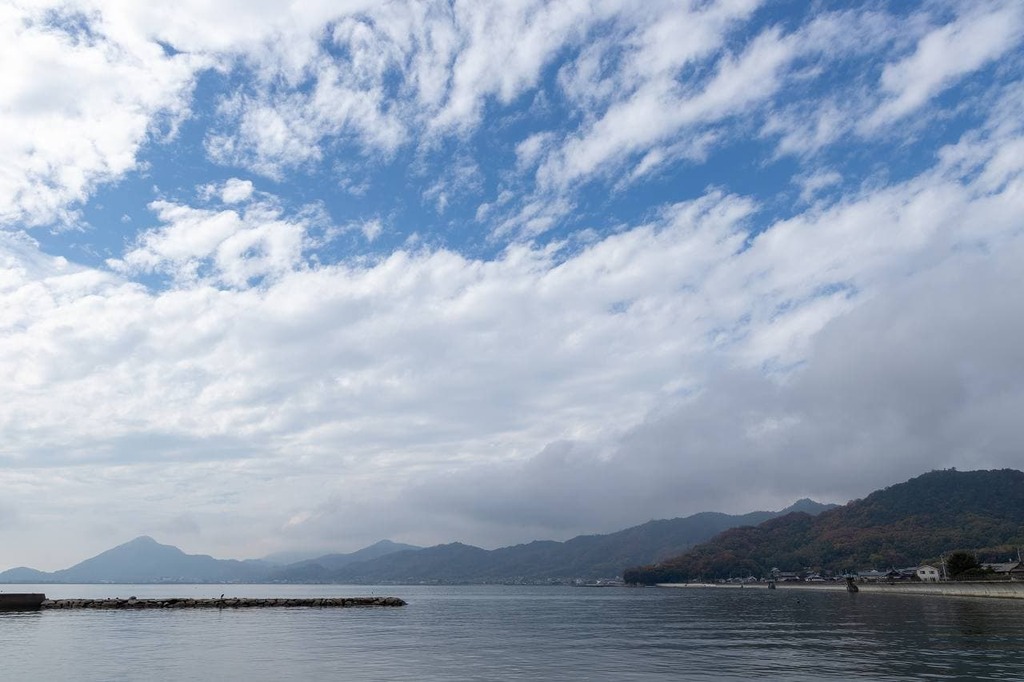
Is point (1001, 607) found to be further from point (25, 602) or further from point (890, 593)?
point (25, 602)

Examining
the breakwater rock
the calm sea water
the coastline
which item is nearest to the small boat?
the breakwater rock

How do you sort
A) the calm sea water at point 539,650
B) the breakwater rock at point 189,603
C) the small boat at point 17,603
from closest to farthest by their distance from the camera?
1. the calm sea water at point 539,650
2. the small boat at point 17,603
3. the breakwater rock at point 189,603

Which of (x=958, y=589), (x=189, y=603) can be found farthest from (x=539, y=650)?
(x=189, y=603)

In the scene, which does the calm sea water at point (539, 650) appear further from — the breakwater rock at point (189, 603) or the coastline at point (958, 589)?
the breakwater rock at point (189, 603)

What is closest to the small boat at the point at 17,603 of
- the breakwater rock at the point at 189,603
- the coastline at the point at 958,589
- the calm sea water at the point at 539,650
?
the breakwater rock at the point at 189,603

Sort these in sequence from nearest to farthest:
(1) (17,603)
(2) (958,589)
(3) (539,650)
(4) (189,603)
Result: (3) (539,650) → (1) (17,603) → (2) (958,589) → (4) (189,603)

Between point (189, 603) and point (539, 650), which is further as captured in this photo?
point (189, 603)

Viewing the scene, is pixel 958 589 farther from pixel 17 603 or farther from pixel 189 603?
pixel 17 603

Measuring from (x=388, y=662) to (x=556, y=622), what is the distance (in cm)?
5018

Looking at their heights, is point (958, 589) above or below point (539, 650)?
below

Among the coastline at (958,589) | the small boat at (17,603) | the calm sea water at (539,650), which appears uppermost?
the small boat at (17,603)

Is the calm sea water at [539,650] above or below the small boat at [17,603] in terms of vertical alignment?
below

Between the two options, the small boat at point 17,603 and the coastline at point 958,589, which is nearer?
the coastline at point 958,589

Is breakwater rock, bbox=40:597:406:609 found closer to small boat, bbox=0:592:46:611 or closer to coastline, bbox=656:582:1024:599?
small boat, bbox=0:592:46:611
